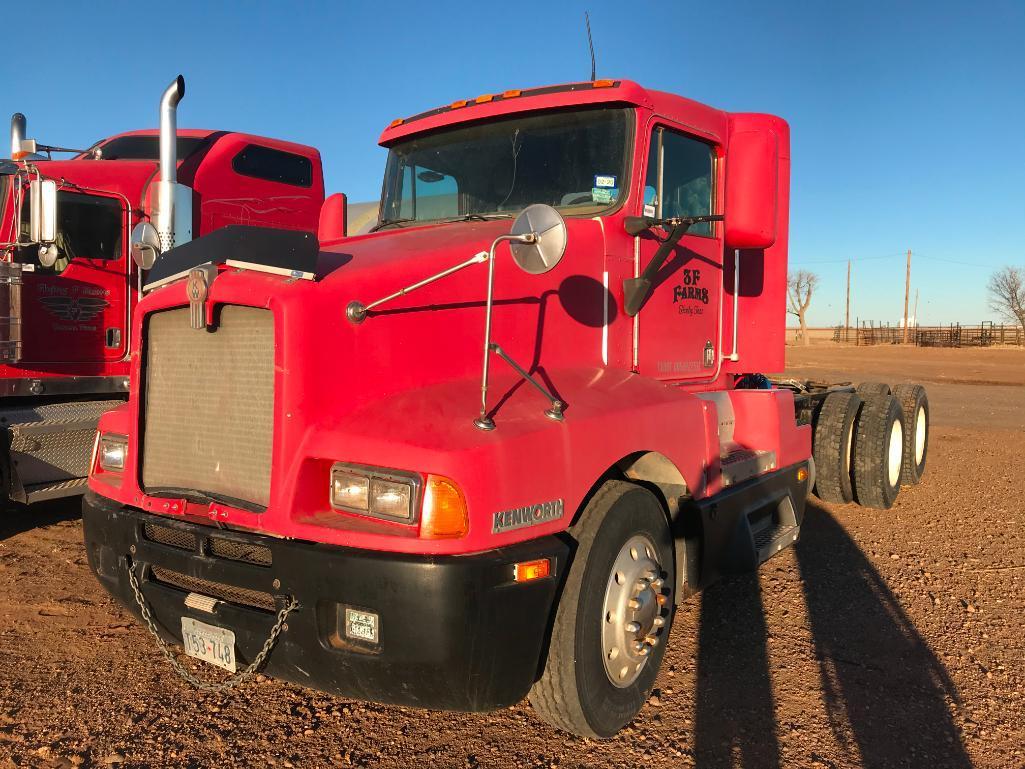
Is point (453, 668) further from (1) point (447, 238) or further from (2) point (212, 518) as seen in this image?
(1) point (447, 238)

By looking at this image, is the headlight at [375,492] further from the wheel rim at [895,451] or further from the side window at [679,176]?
the wheel rim at [895,451]

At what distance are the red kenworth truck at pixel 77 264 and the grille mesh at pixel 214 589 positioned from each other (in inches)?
118

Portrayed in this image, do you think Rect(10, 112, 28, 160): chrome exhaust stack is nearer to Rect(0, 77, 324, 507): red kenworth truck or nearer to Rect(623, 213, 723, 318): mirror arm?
Rect(0, 77, 324, 507): red kenworth truck

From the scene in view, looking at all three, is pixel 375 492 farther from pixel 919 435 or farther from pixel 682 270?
pixel 919 435

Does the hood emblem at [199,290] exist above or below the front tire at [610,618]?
above

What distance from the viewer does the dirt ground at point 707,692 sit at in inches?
123

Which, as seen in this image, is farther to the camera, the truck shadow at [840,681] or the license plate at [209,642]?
the truck shadow at [840,681]

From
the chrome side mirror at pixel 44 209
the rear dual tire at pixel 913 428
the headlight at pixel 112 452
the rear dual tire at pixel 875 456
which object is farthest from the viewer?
the rear dual tire at pixel 913 428

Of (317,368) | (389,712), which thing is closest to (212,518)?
(317,368)

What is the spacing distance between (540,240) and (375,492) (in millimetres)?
1122

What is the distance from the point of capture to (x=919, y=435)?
8320 millimetres

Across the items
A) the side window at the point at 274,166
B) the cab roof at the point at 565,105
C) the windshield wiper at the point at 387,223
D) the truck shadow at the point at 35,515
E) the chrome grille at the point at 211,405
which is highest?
the side window at the point at 274,166

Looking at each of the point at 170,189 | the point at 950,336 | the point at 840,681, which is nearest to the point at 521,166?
the point at 840,681

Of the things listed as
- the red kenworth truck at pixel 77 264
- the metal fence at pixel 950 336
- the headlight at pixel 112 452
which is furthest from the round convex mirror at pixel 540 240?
the metal fence at pixel 950 336
